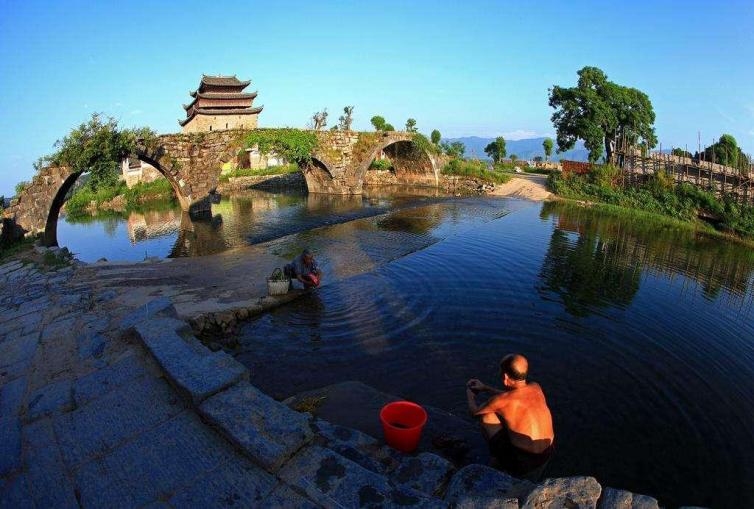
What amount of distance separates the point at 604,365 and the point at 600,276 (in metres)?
6.47

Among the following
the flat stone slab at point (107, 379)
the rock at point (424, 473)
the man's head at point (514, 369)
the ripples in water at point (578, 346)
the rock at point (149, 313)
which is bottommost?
the ripples in water at point (578, 346)

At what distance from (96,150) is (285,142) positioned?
478 inches

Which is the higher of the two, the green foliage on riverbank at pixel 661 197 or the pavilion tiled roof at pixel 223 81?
the pavilion tiled roof at pixel 223 81

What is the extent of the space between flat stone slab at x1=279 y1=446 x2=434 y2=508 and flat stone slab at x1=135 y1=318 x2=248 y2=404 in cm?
148

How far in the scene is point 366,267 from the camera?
1420cm

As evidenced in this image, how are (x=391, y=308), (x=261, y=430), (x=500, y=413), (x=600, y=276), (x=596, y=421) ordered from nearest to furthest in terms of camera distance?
(x=261, y=430)
(x=500, y=413)
(x=596, y=421)
(x=391, y=308)
(x=600, y=276)

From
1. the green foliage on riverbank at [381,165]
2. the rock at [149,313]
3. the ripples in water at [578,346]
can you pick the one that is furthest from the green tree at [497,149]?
the rock at [149,313]

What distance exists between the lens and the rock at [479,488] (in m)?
3.54

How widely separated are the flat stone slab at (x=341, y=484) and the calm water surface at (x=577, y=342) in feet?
9.43

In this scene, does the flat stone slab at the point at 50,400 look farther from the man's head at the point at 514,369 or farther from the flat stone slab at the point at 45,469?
the man's head at the point at 514,369

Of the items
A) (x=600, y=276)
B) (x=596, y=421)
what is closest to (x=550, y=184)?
(x=600, y=276)

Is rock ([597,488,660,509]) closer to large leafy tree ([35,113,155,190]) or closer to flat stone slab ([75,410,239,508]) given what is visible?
flat stone slab ([75,410,239,508])

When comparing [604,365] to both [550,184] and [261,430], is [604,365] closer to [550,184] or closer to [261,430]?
[261,430]

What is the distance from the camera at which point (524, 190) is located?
115 feet
